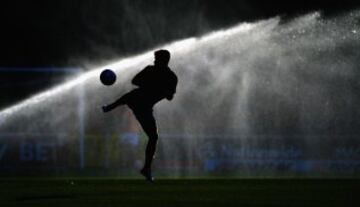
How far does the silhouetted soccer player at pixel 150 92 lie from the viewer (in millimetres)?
18641

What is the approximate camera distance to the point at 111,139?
107 feet

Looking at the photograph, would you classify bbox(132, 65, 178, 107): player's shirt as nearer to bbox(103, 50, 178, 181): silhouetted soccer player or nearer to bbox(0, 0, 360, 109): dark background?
bbox(103, 50, 178, 181): silhouetted soccer player

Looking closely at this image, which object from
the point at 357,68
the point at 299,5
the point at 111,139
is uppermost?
the point at 299,5

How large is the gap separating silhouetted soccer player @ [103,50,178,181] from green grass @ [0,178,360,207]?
36.9 inches

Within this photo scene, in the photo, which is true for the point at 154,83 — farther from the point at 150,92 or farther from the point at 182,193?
the point at 182,193

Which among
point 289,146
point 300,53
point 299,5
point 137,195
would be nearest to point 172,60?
point 300,53

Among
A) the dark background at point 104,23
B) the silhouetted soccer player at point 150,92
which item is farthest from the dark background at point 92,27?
the silhouetted soccer player at point 150,92

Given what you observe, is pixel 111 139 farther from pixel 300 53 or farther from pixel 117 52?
pixel 117 52

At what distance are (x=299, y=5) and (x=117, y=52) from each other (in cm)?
1022

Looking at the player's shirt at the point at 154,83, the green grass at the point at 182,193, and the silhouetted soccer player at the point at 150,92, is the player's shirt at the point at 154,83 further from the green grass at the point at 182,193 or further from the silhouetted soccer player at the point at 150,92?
the green grass at the point at 182,193

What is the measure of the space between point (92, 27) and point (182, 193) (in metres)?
40.9

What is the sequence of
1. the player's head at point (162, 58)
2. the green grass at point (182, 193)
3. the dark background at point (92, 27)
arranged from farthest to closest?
the dark background at point (92, 27) → the player's head at point (162, 58) → the green grass at point (182, 193)

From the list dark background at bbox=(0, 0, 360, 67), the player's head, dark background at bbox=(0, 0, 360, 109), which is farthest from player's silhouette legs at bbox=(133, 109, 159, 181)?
dark background at bbox=(0, 0, 360, 67)

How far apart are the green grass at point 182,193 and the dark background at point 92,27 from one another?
22780 millimetres
